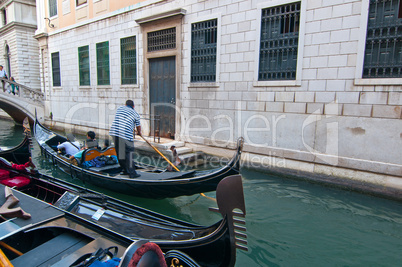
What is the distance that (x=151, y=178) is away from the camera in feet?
13.0

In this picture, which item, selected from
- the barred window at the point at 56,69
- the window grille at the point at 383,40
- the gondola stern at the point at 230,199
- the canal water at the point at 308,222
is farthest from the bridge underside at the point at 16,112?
the window grille at the point at 383,40

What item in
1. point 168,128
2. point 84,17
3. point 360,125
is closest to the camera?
point 360,125

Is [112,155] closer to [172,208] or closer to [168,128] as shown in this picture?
[172,208]

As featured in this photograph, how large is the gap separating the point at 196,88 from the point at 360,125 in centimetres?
367

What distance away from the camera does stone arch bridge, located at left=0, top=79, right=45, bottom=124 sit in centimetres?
1156

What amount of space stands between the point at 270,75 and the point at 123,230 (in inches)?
169

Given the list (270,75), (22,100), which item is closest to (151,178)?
(270,75)

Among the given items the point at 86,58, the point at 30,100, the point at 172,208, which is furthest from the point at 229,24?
the point at 30,100

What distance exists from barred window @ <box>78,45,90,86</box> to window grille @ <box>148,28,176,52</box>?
11.3 ft

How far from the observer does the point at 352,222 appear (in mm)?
3625

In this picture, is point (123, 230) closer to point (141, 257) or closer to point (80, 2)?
point (141, 257)

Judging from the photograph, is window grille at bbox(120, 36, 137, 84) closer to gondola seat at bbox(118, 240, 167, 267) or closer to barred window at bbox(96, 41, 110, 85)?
barred window at bbox(96, 41, 110, 85)

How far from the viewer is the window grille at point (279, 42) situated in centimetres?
509

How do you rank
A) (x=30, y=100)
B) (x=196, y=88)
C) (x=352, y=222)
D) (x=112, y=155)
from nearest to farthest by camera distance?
(x=352, y=222)
(x=112, y=155)
(x=196, y=88)
(x=30, y=100)
